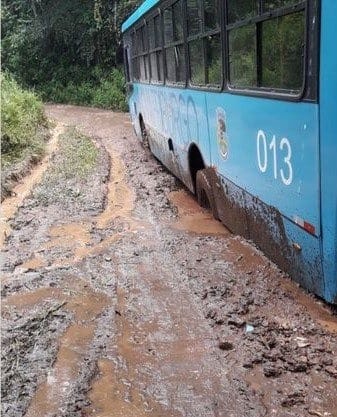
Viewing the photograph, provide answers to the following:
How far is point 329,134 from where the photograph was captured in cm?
307

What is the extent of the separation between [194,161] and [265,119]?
111 inches

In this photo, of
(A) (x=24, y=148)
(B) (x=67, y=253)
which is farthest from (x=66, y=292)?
(A) (x=24, y=148)

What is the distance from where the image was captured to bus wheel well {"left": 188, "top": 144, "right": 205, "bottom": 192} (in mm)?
6475

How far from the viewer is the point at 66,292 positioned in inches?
184

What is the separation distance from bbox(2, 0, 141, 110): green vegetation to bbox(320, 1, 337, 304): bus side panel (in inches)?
727

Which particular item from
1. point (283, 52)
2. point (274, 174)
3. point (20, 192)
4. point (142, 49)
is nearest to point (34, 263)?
point (274, 174)

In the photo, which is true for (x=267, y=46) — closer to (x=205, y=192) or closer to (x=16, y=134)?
(x=205, y=192)

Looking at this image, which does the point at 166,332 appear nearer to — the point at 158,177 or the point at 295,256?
the point at 295,256

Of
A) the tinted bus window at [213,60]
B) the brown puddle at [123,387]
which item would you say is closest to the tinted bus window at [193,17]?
the tinted bus window at [213,60]

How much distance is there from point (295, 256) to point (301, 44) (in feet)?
4.84

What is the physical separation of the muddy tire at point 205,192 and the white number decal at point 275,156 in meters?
1.82

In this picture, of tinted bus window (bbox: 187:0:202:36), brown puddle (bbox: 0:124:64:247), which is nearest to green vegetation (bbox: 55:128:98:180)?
brown puddle (bbox: 0:124:64:247)

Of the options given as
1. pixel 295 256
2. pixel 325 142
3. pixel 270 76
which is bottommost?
pixel 295 256

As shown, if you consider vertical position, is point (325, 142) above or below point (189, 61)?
below
